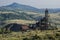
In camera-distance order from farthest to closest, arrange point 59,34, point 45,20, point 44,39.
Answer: point 45,20 < point 59,34 < point 44,39

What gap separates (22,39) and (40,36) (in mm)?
3740

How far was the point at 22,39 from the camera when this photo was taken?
1566 inches

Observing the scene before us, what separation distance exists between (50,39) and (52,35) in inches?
44.1

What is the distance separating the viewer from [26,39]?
38.6m

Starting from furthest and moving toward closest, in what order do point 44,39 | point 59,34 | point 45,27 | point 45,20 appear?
point 45,20 → point 45,27 → point 59,34 → point 44,39

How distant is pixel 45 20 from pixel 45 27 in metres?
5.87

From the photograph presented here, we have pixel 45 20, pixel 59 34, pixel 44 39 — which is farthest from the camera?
pixel 45 20

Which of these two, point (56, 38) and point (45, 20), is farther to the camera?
point (45, 20)

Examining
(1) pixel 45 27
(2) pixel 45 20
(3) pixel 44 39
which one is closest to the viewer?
(3) pixel 44 39

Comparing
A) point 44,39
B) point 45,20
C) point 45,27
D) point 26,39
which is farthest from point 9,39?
point 45,20

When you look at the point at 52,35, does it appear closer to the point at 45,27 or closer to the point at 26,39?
the point at 26,39

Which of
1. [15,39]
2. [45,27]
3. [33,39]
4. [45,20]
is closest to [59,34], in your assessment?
[33,39]

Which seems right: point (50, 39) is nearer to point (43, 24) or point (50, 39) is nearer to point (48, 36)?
point (48, 36)

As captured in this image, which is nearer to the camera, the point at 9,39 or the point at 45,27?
the point at 9,39
